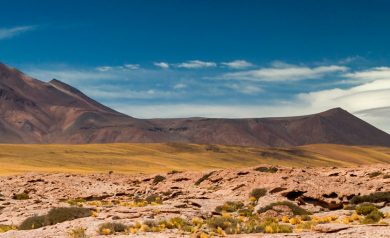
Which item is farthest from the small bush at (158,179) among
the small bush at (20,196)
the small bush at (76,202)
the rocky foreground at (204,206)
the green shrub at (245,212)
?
the green shrub at (245,212)

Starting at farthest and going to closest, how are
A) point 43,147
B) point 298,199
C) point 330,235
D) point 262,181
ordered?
point 43,147 → point 262,181 → point 298,199 → point 330,235

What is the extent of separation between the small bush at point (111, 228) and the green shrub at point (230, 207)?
959cm

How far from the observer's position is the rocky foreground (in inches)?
842

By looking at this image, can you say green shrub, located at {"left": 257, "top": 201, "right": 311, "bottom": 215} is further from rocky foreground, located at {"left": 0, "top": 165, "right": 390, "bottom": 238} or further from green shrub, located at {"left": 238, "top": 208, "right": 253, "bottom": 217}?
green shrub, located at {"left": 238, "top": 208, "right": 253, "bottom": 217}

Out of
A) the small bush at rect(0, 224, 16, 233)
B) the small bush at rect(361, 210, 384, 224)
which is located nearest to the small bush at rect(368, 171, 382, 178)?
the small bush at rect(361, 210, 384, 224)

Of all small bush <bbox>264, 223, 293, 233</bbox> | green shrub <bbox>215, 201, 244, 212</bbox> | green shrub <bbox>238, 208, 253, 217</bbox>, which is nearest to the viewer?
small bush <bbox>264, 223, 293, 233</bbox>

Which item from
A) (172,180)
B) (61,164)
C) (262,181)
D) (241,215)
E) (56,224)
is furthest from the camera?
(61,164)

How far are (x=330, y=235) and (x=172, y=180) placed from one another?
34.2 metres

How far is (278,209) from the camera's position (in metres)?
29.1

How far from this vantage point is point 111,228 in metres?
21.1

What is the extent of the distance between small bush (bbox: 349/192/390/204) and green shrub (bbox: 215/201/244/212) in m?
7.12

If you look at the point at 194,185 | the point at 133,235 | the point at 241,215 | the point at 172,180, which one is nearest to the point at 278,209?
the point at 241,215

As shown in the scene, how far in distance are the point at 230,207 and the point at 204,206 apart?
1.53 metres

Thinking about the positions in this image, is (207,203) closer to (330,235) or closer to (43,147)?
(330,235)
